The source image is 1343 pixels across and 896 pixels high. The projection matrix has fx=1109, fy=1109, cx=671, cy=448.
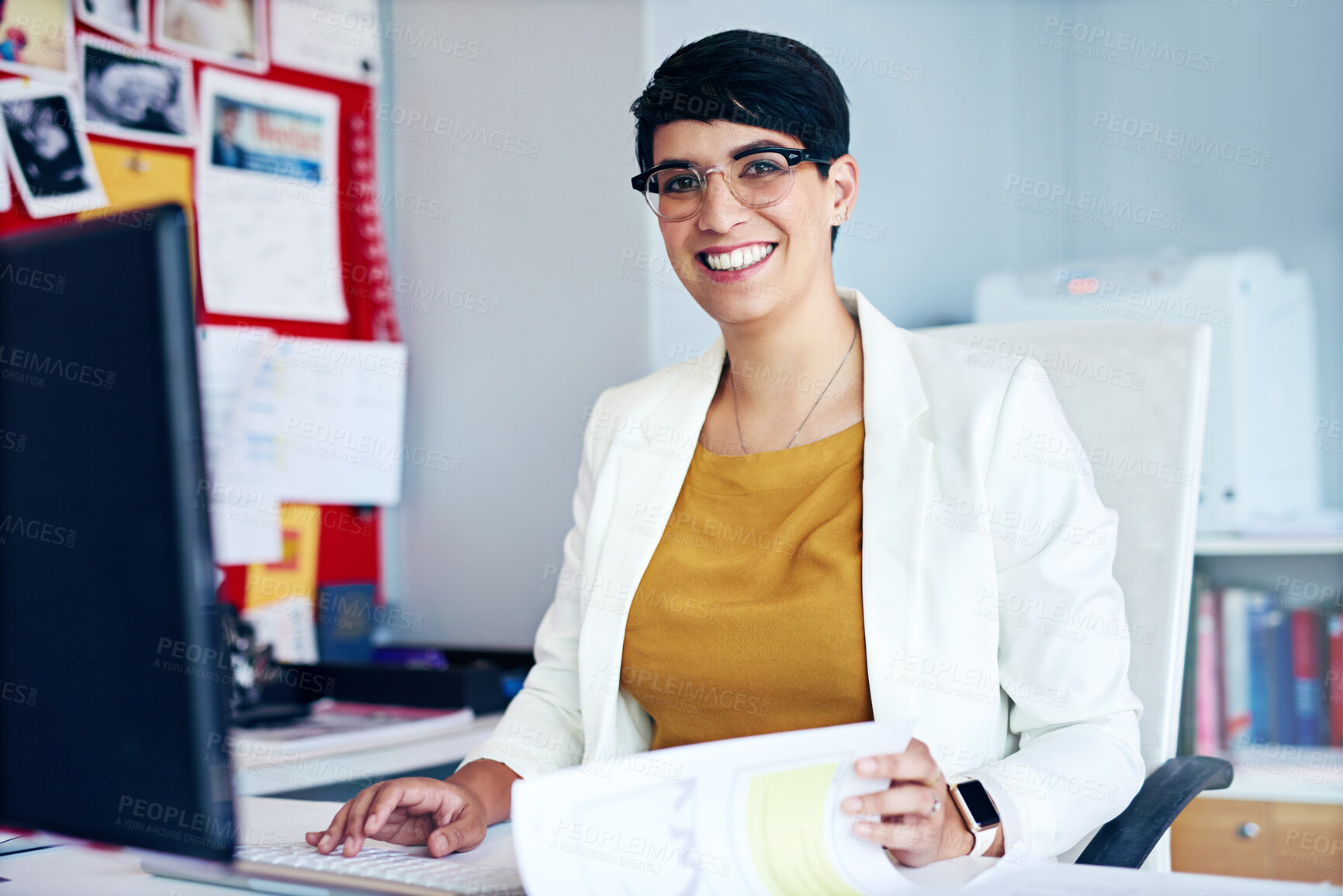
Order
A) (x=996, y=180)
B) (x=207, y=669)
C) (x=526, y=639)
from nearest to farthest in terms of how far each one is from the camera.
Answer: (x=207, y=669) → (x=526, y=639) → (x=996, y=180)

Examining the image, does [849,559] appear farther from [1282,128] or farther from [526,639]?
[1282,128]

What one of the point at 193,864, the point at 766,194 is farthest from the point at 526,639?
the point at 193,864

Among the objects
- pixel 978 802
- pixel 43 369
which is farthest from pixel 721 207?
pixel 43 369

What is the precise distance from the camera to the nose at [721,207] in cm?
127

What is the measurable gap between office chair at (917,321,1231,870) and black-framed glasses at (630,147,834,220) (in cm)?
29

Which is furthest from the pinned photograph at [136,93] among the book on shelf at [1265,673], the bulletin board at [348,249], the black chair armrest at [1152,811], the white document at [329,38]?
the book on shelf at [1265,673]

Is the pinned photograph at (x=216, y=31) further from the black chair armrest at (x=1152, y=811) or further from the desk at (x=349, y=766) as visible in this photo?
the black chair armrest at (x=1152, y=811)

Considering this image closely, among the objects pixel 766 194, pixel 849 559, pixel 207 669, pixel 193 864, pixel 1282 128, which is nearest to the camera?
pixel 207 669

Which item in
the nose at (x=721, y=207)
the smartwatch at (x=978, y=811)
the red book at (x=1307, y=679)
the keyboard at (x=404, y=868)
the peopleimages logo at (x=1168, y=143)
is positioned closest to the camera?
the keyboard at (x=404, y=868)

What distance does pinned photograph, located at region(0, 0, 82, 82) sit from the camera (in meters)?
1.74

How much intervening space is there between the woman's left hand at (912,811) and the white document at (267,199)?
1.63 meters

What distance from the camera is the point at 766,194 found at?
128 centimetres

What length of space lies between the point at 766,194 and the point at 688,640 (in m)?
0.52

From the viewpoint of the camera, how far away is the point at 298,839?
97 cm
